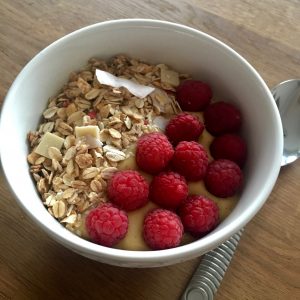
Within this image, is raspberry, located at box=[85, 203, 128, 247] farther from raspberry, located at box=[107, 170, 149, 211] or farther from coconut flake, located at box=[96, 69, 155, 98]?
coconut flake, located at box=[96, 69, 155, 98]

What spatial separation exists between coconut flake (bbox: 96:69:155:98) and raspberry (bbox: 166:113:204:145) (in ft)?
0.19

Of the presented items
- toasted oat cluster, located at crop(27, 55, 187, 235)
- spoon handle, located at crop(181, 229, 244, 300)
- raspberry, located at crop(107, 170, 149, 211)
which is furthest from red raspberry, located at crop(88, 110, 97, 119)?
spoon handle, located at crop(181, 229, 244, 300)

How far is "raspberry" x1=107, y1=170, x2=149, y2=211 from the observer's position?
53 cm

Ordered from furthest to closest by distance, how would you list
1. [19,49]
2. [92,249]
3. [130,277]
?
1. [19,49]
2. [130,277]
3. [92,249]

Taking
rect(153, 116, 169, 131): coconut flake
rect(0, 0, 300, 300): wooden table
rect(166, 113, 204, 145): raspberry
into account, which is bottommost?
rect(0, 0, 300, 300): wooden table

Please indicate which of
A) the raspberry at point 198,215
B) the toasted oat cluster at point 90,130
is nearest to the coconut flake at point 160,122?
the toasted oat cluster at point 90,130

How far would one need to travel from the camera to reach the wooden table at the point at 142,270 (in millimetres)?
564

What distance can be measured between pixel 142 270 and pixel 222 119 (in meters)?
0.22

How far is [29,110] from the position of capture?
60cm

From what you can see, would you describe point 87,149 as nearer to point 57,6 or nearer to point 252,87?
point 252,87

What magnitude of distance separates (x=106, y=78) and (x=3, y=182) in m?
0.19

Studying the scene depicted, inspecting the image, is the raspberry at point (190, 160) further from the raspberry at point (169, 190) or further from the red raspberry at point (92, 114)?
the red raspberry at point (92, 114)

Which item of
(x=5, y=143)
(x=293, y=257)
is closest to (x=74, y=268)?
(x=5, y=143)

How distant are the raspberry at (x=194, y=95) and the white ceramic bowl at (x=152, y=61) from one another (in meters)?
0.03
